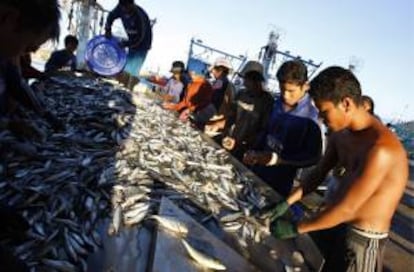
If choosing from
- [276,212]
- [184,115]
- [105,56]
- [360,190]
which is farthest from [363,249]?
[105,56]

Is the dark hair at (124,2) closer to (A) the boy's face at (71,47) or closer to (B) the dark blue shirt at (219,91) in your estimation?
(A) the boy's face at (71,47)

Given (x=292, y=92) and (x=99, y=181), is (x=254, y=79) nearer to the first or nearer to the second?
(x=292, y=92)

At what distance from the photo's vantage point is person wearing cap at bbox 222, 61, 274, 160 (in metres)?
6.42

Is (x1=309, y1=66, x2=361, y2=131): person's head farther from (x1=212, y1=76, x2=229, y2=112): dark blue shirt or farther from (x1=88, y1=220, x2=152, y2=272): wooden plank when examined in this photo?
(x1=212, y1=76, x2=229, y2=112): dark blue shirt

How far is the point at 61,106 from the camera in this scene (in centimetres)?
648

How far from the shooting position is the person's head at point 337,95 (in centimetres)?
334

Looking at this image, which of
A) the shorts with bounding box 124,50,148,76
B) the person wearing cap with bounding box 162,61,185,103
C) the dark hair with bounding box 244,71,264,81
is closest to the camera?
the dark hair with bounding box 244,71,264,81

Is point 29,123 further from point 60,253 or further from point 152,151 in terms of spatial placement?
point 60,253

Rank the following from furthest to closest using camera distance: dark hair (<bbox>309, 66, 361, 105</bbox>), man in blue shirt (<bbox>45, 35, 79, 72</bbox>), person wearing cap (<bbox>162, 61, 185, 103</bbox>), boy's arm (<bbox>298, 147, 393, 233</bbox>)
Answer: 1. person wearing cap (<bbox>162, 61, 185, 103</bbox>)
2. man in blue shirt (<bbox>45, 35, 79, 72</bbox>)
3. dark hair (<bbox>309, 66, 361, 105</bbox>)
4. boy's arm (<bbox>298, 147, 393, 233</bbox>)

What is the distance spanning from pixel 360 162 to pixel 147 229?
1545 mm

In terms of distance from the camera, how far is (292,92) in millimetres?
5207

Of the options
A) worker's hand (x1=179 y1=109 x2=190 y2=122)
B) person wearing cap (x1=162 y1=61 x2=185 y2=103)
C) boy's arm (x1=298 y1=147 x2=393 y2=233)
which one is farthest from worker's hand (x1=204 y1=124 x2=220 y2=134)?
boy's arm (x1=298 y1=147 x2=393 y2=233)

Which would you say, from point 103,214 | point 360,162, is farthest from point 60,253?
point 360,162

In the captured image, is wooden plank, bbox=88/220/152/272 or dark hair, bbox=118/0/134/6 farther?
dark hair, bbox=118/0/134/6
